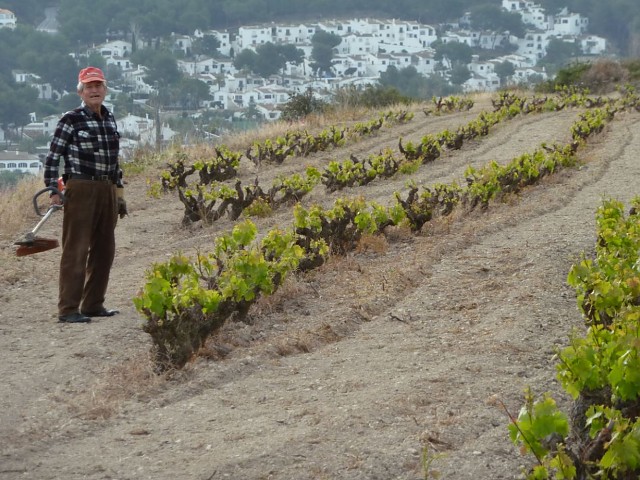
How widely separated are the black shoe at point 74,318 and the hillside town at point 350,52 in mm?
45808

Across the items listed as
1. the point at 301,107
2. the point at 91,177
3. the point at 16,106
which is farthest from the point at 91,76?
the point at 16,106

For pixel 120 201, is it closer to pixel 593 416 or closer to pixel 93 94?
pixel 93 94

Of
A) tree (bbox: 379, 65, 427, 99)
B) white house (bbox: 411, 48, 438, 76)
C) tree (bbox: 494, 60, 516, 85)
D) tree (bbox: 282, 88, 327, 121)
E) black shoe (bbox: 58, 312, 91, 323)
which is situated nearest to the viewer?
black shoe (bbox: 58, 312, 91, 323)

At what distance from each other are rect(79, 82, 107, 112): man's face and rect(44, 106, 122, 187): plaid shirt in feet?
0.25

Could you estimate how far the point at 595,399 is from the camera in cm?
496

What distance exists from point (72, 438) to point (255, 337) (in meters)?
2.04

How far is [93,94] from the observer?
8078 mm

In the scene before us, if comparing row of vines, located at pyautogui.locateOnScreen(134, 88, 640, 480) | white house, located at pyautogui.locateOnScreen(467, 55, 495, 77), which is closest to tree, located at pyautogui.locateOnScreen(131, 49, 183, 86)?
white house, located at pyautogui.locateOnScreen(467, 55, 495, 77)

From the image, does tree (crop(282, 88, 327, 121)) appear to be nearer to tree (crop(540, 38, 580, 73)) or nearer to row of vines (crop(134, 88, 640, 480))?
row of vines (crop(134, 88, 640, 480))

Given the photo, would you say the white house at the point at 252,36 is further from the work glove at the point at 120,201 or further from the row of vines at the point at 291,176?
the work glove at the point at 120,201

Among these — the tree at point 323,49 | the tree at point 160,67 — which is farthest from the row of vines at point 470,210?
the tree at point 323,49

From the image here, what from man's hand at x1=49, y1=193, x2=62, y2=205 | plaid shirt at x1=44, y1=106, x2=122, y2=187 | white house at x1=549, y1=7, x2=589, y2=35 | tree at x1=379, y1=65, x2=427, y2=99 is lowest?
tree at x1=379, y1=65, x2=427, y2=99

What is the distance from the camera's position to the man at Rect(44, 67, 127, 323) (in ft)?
26.7

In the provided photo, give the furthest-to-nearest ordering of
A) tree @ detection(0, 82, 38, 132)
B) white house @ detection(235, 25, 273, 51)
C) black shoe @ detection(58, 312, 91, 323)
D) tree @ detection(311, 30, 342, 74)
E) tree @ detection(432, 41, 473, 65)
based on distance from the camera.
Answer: white house @ detection(235, 25, 273, 51), tree @ detection(432, 41, 473, 65), tree @ detection(311, 30, 342, 74), tree @ detection(0, 82, 38, 132), black shoe @ detection(58, 312, 91, 323)
